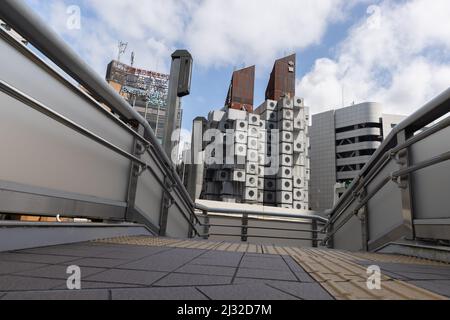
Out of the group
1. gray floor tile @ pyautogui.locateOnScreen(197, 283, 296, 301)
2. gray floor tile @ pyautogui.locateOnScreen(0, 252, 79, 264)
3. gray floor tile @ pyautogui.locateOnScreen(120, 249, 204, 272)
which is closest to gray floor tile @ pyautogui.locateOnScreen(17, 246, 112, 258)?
gray floor tile @ pyautogui.locateOnScreen(0, 252, 79, 264)

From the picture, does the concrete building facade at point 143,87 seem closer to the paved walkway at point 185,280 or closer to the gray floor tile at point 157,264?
the gray floor tile at point 157,264

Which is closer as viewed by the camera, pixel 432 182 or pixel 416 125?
pixel 432 182

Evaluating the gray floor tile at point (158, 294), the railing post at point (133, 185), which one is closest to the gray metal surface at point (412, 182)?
the gray floor tile at point (158, 294)

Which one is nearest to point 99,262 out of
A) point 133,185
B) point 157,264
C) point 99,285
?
point 157,264

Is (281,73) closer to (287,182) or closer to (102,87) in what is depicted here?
(287,182)

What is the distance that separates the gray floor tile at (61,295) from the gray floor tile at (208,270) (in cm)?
63

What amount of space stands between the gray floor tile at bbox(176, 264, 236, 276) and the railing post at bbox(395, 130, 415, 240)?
227cm

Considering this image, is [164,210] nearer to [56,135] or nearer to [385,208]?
[56,135]

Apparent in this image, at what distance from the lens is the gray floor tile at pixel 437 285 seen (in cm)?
139

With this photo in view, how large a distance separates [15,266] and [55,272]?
0.24m

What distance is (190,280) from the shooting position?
143cm

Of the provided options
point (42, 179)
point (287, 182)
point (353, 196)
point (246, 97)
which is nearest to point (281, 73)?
point (246, 97)

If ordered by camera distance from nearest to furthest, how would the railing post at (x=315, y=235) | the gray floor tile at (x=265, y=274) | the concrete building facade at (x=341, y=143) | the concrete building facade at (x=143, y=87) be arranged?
the gray floor tile at (x=265, y=274), the railing post at (x=315, y=235), the concrete building facade at (x=341, y=143), the concrete building facade at (x=143, y=87)
